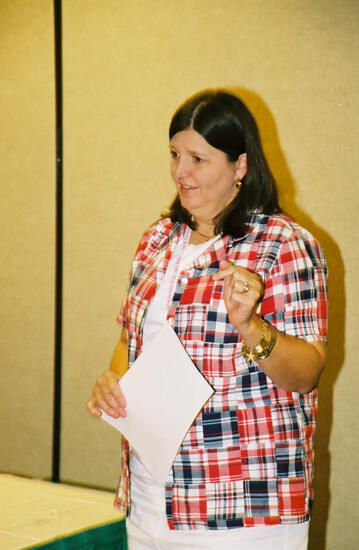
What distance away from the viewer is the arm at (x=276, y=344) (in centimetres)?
98

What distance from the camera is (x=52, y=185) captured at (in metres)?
A: 2.94

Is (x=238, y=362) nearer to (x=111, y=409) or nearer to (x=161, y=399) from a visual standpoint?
(x=161, y=399)

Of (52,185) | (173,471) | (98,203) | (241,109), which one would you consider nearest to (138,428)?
(173,471)

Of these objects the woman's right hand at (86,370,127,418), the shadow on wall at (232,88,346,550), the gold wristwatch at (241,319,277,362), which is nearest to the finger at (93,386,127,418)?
the woman's right hand at (86,370,127,418)

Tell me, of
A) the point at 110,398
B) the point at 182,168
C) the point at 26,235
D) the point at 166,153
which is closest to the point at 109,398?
the point at 110,398

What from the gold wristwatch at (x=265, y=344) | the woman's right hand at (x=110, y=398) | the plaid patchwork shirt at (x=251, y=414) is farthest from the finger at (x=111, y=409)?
the gold wristwatch at (x=265, y=344)

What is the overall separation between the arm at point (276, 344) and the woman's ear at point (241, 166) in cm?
27

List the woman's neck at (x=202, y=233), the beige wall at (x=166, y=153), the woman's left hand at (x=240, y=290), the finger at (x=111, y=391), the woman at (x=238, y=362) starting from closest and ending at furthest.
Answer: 1. the woman's left hand at (x=240, y=290)
2. the woman at (x=238, y=362)
3. the finger at (x=111, y=391)
4. the woman's neck at (x=202, y=233)
5. the beige wall at (x=166, y=153)

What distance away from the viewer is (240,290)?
98 cm

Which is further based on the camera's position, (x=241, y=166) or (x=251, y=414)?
(x=241, y=166)

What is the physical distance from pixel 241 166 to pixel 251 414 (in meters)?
0.50

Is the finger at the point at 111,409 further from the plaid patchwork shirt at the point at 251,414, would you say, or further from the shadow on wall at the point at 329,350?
the shadow on wall at the point at 329,350

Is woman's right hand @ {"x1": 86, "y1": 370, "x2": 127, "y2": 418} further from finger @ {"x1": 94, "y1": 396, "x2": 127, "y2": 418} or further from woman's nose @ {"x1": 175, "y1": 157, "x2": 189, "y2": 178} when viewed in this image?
woman's nose @ {"x1": 175, "y1": 157, "x2": 189, "y2": 178}

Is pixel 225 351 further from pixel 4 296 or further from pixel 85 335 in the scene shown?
A: pixel 4 296
